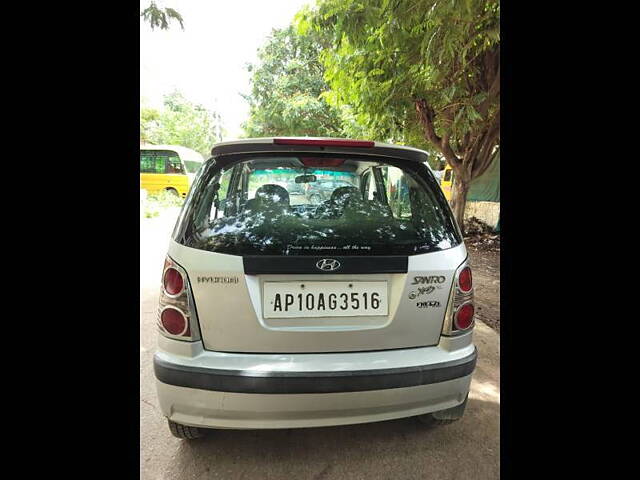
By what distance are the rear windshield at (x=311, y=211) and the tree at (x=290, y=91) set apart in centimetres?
1113

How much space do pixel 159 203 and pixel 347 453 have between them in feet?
45.0

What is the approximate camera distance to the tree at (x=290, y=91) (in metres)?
14.1

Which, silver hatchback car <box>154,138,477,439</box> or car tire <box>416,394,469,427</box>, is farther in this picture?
car tire <box>416,394,469,427</box>

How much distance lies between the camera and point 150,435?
6.59 ft

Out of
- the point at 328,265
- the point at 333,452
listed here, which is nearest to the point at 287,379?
the point at 328,265

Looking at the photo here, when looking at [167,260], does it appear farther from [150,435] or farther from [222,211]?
[150,435]

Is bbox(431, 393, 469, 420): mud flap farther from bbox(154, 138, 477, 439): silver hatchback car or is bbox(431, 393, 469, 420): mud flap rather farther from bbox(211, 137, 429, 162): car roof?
bbox(211, 137, 429, 162): car roof

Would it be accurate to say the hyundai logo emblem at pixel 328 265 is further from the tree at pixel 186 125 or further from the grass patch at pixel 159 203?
the tree at pixel 186 125

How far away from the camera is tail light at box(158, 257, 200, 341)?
151 cm

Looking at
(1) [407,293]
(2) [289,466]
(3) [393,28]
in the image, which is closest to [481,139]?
(3) [393,28]

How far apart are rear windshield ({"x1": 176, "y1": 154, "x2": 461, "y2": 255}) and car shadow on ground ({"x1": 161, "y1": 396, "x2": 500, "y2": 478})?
3.51 ft

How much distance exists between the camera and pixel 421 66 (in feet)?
A: 14.0

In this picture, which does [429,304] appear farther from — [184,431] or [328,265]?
[184,431]

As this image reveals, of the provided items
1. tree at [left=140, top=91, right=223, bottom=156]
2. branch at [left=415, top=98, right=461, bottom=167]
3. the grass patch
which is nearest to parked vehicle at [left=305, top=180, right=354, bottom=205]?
branch at [left=415, top=98, right=461, bottom=167]
